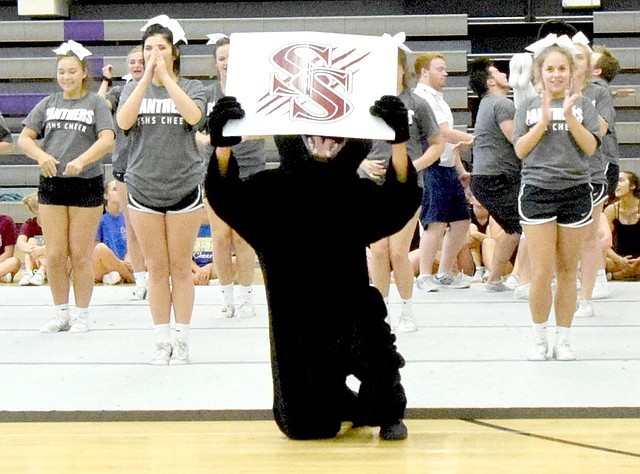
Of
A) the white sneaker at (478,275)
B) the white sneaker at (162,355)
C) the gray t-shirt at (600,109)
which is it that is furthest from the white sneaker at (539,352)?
the white sneaker at (478,275)

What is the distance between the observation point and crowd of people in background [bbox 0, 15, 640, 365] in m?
3.74

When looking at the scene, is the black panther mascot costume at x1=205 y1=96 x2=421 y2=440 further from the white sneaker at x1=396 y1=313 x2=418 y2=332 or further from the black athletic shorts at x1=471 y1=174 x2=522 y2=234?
the black athletic shorts at x1=471 y1=174 x2=522 y2=234

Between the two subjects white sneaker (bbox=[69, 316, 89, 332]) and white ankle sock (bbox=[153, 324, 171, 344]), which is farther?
white sneaker (bbox=[69, 316, 89, 332])

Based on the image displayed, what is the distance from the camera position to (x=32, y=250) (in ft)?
24.5

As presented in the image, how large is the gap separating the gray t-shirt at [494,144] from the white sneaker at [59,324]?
8.50ft

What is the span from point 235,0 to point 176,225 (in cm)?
659

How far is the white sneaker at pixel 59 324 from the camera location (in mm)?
4711

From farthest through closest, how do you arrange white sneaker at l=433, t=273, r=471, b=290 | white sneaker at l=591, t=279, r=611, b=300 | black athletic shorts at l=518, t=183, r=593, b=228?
white sneaker at l=433, t=273, r=471, b=290
white sneaker at l=591, t=279, r=611, b=300
black athletic shorts at l=518, t=183, r=593, b=228

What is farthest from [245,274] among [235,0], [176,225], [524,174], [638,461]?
[235,0]

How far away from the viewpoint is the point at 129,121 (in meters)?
3.80

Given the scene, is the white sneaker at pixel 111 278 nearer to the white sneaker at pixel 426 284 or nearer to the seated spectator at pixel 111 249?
the seated spectator at pixel 111 249

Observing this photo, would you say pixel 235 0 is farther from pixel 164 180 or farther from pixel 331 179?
pixel 331 179

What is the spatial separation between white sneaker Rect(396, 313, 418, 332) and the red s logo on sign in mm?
1985

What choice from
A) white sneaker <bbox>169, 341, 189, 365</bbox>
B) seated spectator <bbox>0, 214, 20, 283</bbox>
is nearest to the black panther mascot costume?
white sneaker <bbox>169, 341, 189, 365</bbox>
